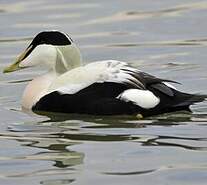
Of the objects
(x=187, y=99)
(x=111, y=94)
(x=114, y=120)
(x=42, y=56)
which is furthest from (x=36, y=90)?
(x=187, y=99)

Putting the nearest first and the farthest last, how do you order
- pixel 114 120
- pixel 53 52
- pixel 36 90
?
pixel 114 120, pixel 36 90, pixel 53 52

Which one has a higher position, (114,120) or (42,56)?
(42,56)

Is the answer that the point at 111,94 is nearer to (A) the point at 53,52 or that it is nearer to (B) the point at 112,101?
(B) the point at 112,101

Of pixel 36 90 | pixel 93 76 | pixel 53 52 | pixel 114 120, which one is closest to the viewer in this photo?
pixel 114 120

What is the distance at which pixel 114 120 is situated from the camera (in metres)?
10.2

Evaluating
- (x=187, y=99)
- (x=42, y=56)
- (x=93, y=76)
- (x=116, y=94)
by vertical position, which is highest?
(x=42, y=56)

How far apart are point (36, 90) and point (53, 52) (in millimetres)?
441

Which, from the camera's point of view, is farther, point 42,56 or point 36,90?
point 42,56

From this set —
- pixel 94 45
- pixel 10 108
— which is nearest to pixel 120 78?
pixel 10 108

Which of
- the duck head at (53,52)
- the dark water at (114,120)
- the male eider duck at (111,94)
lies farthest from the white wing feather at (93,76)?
the duck head at (53,52)

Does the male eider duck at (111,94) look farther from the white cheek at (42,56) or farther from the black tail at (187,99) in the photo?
the white cheek at (42,56)

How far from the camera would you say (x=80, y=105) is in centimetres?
1036

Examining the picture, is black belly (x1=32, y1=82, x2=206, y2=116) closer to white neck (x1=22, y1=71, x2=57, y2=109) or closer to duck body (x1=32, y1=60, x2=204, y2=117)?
duck body (x1=32, y1=60, x2=204, y2=117)

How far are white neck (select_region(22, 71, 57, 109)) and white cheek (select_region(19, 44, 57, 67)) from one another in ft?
0.47
